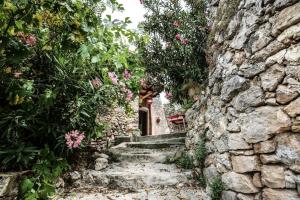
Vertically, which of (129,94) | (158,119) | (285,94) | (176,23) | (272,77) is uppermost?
(176,23)

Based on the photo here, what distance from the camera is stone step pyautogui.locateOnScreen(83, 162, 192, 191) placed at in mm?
3521

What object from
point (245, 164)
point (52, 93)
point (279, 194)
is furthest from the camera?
point (52, 93)

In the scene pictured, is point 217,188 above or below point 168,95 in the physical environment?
below

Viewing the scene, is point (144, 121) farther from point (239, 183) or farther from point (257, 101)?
point (257, 101)

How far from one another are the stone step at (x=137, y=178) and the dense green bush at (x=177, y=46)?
1.39 m

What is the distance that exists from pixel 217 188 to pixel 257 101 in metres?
1.15

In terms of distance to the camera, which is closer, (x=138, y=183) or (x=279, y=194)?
(x=279, y=194)

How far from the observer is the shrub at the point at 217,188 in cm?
258

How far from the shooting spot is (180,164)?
157 inches

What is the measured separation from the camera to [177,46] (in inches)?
190

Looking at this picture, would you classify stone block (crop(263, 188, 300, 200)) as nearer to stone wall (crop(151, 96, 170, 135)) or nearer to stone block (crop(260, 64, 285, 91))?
stone block (crop(260, 64, 285, 91))

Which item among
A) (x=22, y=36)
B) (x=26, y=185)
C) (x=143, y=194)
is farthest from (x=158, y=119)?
(x=26, y=185)

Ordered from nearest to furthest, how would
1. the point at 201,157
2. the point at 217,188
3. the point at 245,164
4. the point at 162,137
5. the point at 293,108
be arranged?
the point at 293,108 < the point at 245,164 < the point at 217,188 < the point at 201,157 < the point at 162,137

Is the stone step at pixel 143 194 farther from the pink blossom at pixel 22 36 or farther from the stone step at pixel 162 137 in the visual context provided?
the stone step at pixel 162 137
